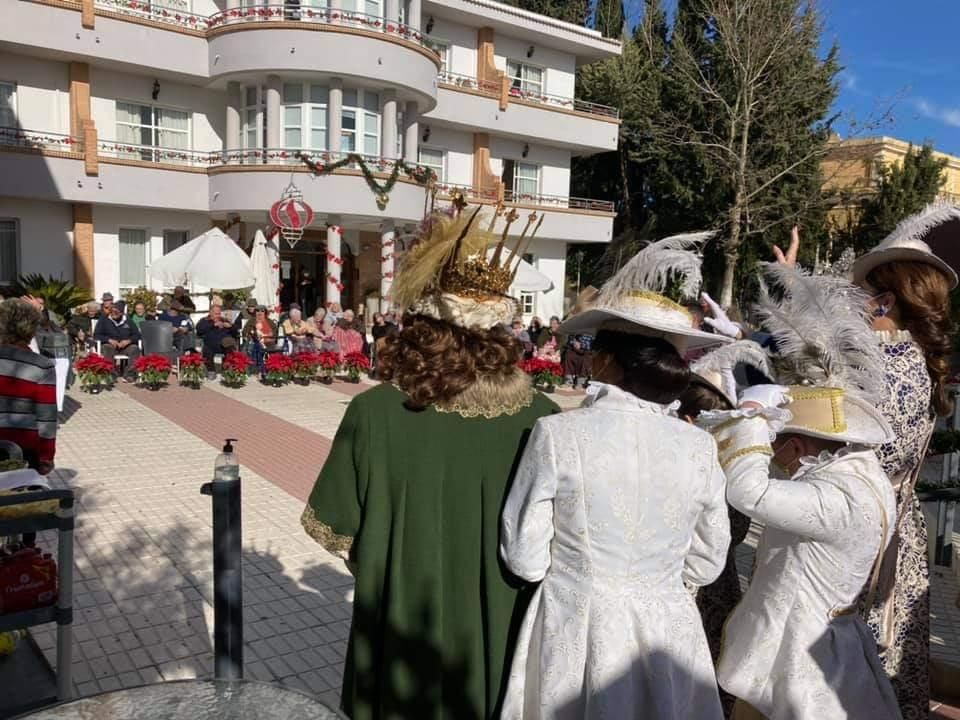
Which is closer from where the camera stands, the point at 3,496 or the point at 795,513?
the point at 795,513

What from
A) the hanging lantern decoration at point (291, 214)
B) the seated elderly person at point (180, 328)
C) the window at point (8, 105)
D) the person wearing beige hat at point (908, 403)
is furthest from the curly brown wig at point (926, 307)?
the window at point (8, 105)

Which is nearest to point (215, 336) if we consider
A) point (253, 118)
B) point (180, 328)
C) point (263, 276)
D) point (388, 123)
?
point (180, 328)

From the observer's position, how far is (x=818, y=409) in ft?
7.96

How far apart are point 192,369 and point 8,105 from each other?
36.4 ft

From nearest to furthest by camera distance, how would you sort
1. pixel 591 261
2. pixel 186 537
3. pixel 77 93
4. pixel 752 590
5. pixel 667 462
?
pixel 667 462 → pixel 752 590 → pixel 186 537 → pixel 77 93 → pixel 591 261

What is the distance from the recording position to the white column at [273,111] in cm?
1962

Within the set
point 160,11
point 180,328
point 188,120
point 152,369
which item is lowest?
point 152,369

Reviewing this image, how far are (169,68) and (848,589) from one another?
21191 mm

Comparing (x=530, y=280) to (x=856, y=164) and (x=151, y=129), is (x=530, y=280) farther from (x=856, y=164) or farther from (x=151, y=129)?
(x=856, y=164)

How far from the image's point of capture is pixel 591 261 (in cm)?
3262

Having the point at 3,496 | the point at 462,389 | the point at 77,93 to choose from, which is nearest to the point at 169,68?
the point at 77,93

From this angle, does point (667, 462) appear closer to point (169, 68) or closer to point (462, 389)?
point (462, 389)

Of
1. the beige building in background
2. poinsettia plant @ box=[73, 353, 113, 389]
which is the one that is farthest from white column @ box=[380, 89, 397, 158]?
the beige building in background

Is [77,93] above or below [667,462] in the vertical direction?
above
